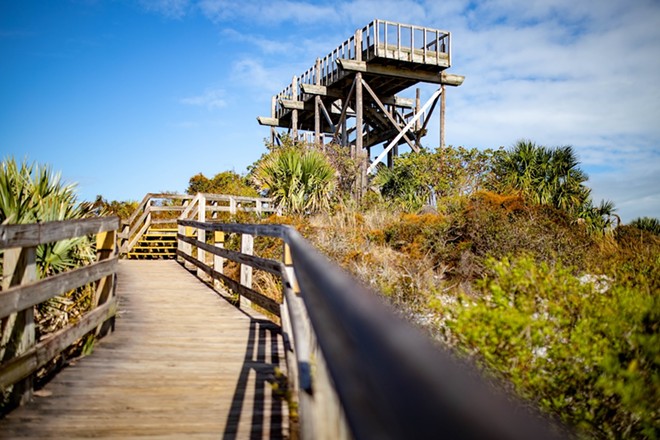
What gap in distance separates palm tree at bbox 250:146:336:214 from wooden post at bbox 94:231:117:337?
8887 mm

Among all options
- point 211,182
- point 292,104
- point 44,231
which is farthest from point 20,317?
point 211,182

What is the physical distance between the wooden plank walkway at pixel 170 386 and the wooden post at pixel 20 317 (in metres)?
0.15

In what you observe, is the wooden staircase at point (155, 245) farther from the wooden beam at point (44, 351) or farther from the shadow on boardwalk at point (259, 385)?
the wooden beam at point (44, 351)

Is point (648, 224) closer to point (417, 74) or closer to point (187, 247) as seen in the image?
point (417, 74)

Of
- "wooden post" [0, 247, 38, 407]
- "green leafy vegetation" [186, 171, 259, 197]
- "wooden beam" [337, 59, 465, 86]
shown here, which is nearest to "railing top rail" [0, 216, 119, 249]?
"wooden post" [0, 247, 38, 407]

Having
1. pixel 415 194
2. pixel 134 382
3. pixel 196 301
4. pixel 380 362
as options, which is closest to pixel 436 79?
pixel 415 194

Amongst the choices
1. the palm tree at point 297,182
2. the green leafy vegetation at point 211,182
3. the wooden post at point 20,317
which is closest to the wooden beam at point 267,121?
the green leafy vegetation at point 211,182

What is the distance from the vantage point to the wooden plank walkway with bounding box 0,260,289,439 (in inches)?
129

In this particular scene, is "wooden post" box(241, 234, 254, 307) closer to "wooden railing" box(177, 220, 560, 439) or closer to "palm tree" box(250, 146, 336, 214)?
"wooden railing" box(177, 220, 560, 439)

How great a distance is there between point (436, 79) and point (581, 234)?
525 inches

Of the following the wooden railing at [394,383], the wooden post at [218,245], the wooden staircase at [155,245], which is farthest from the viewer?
the wooden staircase at [155,245]

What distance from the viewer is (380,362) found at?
0.59 metres

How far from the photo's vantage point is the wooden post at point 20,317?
143 inches

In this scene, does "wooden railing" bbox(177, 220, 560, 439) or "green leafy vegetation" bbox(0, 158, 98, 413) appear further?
"green leafy vegetation" bbox(0, 158, 98, 413)
